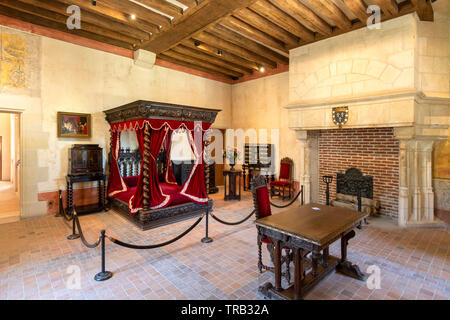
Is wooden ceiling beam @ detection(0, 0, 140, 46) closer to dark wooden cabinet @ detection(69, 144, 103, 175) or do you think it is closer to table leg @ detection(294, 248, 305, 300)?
dark wooden cabinet @ detection(69, 144, 103, 175)

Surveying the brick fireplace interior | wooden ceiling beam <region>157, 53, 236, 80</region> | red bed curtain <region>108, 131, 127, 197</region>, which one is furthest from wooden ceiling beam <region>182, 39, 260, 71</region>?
the brick fireplace interior

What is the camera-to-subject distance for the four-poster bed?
4.73 meters

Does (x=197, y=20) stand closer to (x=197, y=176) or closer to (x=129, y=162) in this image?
(x=197, y=176)

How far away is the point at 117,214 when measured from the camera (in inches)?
224

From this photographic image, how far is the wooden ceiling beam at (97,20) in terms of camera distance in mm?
4422

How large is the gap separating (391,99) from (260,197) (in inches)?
139

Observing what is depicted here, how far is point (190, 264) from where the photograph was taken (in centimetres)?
335

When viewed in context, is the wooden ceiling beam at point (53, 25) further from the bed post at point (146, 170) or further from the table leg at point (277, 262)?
the table leg at point (277, 262)

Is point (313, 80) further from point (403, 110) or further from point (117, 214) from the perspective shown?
point (117, 214)

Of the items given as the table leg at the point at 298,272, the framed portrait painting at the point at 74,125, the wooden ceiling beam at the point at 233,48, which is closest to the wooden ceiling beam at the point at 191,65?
the wooden ceiling beam at the point at 233,48

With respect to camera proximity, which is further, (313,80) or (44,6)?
(313,80)

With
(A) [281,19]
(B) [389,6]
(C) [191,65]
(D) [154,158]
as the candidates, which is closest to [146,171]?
(D) [154,158]

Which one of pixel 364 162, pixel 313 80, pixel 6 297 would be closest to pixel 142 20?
pixel 313 80
